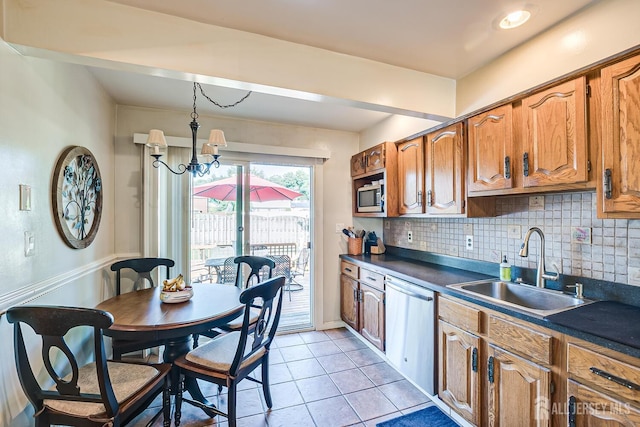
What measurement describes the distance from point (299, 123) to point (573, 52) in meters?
2.46

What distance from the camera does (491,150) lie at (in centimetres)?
196

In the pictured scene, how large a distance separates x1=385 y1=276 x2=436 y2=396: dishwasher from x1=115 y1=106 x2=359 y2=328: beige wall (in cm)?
110

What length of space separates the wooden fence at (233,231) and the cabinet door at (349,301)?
699 mm

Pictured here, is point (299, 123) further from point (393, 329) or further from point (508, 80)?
point (393, 329)

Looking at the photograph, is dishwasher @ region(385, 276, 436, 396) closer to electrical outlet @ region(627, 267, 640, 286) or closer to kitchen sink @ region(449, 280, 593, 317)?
kitchen sink @ region(449, 280, 593, 317)

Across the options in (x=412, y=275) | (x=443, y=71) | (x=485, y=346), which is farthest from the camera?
(x=412, y=275)

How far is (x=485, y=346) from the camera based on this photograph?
1.71 meters

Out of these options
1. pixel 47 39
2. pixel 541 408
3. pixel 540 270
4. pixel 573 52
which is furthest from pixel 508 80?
pixel 47 39

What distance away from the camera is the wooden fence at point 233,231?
3139 millimetres

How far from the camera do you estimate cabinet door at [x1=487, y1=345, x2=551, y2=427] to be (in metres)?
1.40

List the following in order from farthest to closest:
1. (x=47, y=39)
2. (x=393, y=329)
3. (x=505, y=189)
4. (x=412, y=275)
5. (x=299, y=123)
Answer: (x=299, y=123)
(x=393, y=329)
(x=412, y=275)
(x=505, y=189)
(x=47, y=39)

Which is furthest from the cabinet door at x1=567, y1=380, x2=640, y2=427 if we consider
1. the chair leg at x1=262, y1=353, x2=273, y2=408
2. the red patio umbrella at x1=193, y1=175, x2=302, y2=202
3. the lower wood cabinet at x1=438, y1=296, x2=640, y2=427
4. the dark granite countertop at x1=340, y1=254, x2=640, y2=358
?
the red patio umbrella at x1=193, y1=175, x2=302, y2=202

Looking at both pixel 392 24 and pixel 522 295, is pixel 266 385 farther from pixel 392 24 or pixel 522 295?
pixel 392 24

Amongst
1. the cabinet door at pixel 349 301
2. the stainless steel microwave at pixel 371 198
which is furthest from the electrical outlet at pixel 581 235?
the cabinet door at pixel 349 301
